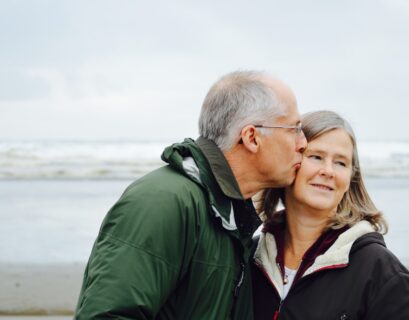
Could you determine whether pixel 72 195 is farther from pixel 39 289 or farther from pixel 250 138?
pixel 250 138

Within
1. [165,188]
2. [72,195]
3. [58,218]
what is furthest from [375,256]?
[72,195]

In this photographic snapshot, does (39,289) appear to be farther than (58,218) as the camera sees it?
No

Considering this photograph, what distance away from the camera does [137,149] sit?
39125 millimetres

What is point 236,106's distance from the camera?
2893mm

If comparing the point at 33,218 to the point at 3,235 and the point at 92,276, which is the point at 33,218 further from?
the point at 92,276

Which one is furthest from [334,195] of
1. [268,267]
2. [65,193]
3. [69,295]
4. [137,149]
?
[137,149]

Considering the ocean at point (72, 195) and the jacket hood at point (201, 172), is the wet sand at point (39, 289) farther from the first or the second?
the jacket hood at point (201, 172)

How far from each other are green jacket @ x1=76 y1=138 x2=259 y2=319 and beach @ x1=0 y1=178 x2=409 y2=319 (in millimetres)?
4623

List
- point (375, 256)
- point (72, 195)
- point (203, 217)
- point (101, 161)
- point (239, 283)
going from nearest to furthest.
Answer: point (203, 217) → point (239, 283) → point (375, 256) → point (72, 195) → point (101, 161)

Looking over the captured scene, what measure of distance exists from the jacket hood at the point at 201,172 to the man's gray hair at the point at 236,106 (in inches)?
5.6

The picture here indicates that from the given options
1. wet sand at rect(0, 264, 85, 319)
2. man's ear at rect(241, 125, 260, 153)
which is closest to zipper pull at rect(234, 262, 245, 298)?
man's ear at rect(241, 125, 260, 153)

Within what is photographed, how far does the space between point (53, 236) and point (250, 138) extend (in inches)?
355

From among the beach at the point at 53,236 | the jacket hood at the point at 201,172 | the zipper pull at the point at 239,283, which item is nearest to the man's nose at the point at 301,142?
the jacket hood at the point at 201,172

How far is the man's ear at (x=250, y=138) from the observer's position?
2.92m
